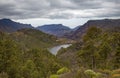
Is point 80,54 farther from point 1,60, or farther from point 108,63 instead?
point 1,60

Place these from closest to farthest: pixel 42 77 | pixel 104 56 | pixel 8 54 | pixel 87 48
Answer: pixel 8 54 < pixel 87 48 < pixel 104 56 < pixel 42 77

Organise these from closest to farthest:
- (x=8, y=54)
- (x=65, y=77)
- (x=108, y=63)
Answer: (x=65, y=77) → (x=8, y=54) → (x=108, y=63)

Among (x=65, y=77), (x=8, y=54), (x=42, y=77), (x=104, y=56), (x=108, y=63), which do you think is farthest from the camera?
(x=42, y=77)

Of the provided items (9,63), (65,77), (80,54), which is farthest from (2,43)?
(65,77)

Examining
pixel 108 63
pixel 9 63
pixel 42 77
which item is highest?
pixel 9 63

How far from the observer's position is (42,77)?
233 feet

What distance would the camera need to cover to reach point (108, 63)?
6022 cm

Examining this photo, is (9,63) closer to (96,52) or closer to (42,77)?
(96,52)

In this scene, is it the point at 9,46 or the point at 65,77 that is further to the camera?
the point at 9,46

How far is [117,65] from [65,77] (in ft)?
102

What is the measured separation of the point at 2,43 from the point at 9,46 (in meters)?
1.75

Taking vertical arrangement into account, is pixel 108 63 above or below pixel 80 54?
below

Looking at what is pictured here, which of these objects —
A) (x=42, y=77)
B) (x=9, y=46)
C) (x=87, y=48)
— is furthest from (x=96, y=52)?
(x=42, y=77)

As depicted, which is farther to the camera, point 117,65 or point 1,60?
point 117,65
